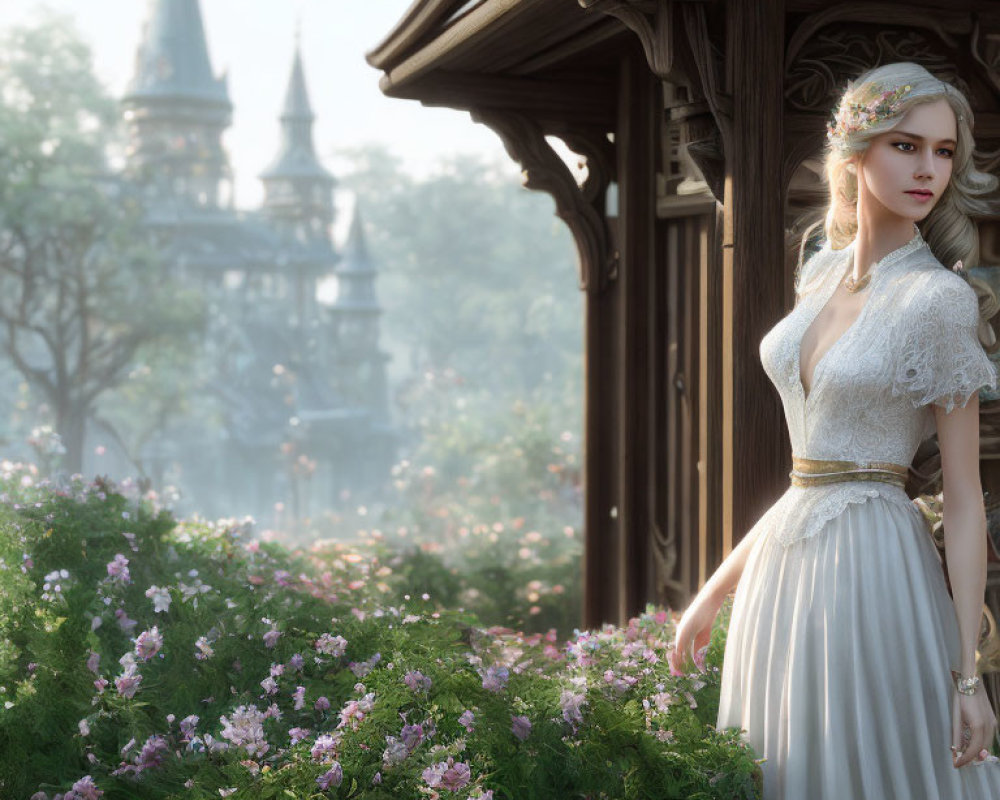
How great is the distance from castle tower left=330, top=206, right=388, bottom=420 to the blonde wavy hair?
39.9m

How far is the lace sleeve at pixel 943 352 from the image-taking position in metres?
2.63

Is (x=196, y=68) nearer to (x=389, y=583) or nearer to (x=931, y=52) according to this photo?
(x=389, y=583)

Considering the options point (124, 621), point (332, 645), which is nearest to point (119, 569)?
point (124, 621)

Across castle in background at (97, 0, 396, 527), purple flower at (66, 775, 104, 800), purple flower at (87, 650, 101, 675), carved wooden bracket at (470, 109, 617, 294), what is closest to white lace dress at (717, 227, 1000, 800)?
purple flower at (66, 775, 104, 800)

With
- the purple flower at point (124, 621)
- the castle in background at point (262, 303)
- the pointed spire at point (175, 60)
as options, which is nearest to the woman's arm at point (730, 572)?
the purple flower at point (124, 621)

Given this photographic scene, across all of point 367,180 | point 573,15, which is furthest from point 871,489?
point 367,180

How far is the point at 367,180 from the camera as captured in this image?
55.0 meters

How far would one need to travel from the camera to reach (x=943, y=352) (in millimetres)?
2658

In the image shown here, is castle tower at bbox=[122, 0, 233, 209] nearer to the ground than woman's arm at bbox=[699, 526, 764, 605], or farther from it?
farther from it

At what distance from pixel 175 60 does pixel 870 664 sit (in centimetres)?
4233

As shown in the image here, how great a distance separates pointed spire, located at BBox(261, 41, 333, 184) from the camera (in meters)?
43.7

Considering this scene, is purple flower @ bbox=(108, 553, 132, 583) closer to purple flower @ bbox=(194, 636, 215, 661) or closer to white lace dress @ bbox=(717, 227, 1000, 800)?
purple flower @ bbox=(194, 636, 215, 661)

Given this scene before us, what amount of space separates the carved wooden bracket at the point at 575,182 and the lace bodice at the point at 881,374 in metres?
2.89

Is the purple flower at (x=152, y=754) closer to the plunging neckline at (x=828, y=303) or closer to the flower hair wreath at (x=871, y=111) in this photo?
the plunging neckline at (x=828, y=303)
